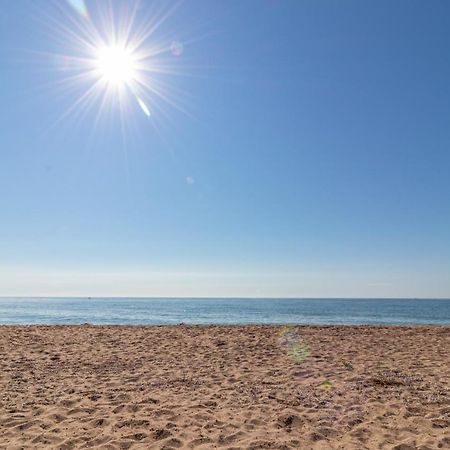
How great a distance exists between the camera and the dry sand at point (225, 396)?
6.17 m

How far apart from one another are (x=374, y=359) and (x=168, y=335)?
33.9 feet

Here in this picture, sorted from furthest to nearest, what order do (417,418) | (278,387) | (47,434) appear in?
1. (278,387)
2. (417,418)
3. (47,434)

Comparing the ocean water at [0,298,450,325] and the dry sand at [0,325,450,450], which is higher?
the dry sand at [0,325,450,450]

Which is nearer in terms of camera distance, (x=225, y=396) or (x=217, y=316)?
(x=225, y=396)

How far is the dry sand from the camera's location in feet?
20.2

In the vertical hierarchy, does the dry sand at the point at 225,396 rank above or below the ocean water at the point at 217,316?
above

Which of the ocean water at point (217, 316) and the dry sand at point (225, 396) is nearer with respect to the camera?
the dry sand at point (225, 396)

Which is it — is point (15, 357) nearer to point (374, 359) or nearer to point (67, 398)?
point (67, 398)

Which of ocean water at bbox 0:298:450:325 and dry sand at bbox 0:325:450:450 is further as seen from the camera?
ocean water at bbox 0:298:450:325

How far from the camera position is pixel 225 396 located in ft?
27.6

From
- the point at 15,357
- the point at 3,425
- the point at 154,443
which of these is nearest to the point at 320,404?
the point at 154,443

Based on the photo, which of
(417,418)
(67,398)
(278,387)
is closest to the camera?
(417,418)

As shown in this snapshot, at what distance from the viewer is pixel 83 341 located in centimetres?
1669

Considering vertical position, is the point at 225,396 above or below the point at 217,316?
above
